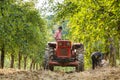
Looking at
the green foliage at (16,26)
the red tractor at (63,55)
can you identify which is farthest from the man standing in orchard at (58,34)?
the green foliage at (16,26)

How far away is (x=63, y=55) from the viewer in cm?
1900

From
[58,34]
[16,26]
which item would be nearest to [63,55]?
[58,34]

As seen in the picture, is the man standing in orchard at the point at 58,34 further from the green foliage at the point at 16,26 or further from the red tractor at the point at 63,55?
the green foliage at the point at 16,26

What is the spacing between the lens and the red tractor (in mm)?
18312

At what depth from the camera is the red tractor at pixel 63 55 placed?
18312 millimetres

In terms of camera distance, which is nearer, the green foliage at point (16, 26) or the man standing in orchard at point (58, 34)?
the man standing in orchard at point (58, 34)

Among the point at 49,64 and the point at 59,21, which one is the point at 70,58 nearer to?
the point at 49,64

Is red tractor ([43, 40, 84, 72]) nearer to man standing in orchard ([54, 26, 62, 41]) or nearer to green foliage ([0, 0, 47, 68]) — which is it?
man standing in orchard ([54, 26, 62, 41])

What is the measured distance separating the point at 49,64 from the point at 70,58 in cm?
126

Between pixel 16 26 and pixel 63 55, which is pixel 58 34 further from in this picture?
pixel 16 26

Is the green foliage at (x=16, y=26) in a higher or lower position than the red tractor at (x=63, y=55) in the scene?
higher

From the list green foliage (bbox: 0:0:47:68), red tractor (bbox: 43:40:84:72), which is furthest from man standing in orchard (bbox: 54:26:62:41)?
green foliage (bbox: 0:0:47:68)

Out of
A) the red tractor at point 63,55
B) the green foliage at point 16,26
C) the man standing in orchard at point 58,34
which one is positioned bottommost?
the red tractor at point 63,55

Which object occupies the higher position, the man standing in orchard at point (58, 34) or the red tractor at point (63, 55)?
the man standing in orchard at point (58, 34)
